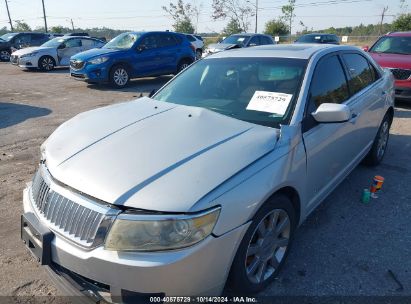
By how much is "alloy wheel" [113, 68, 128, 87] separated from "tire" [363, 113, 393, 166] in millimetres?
8461

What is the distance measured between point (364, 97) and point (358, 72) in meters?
0.35

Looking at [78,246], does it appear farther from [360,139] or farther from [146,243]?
[360,139]

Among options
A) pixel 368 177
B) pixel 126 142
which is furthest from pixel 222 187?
pixel 368 177

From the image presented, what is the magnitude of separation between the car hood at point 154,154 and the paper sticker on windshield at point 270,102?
9.9 inches

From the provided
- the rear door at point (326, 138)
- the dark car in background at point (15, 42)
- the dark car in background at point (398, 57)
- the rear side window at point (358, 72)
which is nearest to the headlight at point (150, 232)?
the rear door at point (326, 138)

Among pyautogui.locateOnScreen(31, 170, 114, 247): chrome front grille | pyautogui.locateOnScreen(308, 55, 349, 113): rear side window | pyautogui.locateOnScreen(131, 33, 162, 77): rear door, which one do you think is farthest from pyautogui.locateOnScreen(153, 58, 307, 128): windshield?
pyautogui.locateOnScreen(131, 33, 162, 77): rear door

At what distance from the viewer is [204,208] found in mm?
1976

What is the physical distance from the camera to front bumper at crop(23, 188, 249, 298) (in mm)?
1892

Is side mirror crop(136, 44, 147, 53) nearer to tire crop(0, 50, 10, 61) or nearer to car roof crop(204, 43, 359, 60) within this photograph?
car roof crop(204, 43, 359, 60)

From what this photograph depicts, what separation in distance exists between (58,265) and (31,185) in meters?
0.80

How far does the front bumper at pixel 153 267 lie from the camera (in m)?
1.89

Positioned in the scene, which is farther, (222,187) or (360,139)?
(360,139)

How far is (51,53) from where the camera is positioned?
16.0 meters

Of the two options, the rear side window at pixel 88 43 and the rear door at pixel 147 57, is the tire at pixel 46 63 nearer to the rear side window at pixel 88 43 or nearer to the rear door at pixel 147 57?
the rear side window at pixel 88 43
